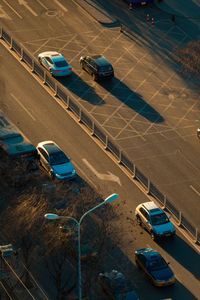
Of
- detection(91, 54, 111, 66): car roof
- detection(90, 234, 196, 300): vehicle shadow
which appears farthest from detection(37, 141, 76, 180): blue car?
detection(91, 54, 111, 66): car roof

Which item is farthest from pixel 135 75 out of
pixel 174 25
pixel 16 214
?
pixel 16 214

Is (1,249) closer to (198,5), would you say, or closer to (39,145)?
(39,145)

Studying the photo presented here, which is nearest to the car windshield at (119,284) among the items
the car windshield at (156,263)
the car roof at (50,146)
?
the car windshield at (156,263)

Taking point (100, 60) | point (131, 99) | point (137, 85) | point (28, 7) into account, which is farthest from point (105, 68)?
point (28, 7)

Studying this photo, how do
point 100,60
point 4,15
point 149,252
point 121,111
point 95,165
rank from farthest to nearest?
point 4,15
point 100,60
point 121,111
point 95,165
point 149,252

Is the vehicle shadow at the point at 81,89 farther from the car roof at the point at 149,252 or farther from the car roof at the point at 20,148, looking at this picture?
the car roof at the point at 149,252

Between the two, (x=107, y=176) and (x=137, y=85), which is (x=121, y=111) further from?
(x=107, y=176)
